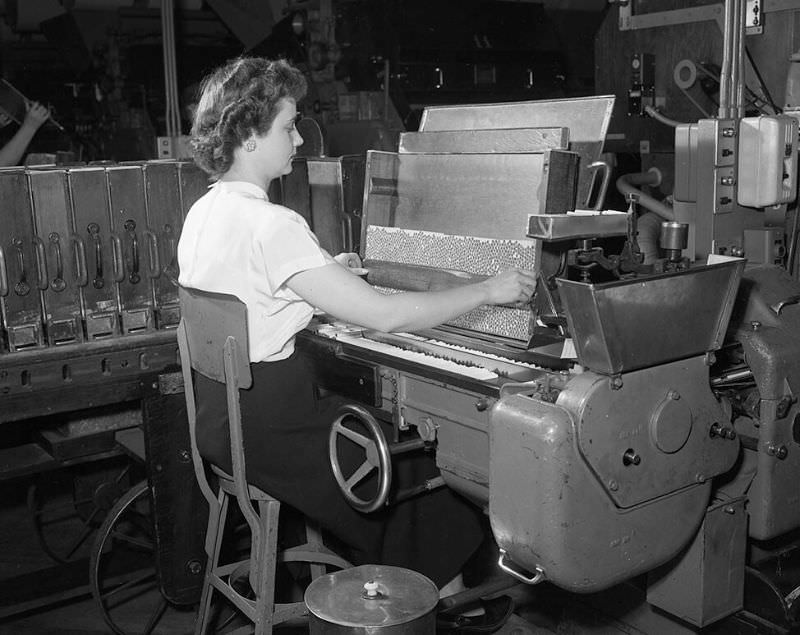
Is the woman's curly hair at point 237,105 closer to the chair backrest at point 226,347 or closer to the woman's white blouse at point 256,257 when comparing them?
the woman's white blouse at point 256,257

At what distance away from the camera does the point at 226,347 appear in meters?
2.05

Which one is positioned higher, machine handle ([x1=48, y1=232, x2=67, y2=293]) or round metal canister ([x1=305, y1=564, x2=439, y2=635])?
machine handle ([x1=48, y1=232, x2=67, y2=293])

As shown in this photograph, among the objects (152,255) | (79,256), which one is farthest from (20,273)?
(152,255)

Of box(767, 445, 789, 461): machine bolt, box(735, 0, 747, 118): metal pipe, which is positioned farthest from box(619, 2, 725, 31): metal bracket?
box(767, 445, 789, 461): machine bolt

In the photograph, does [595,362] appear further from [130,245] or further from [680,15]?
[680,15]

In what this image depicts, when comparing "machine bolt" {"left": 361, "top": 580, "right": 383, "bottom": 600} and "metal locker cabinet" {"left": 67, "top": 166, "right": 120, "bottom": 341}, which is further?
"metal locker cabinet" {"left": 67, "top": 166, "right": 120, "bottom": 341}

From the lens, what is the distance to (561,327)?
2.03 metres

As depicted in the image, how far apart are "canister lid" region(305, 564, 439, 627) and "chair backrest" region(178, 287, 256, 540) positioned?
→ 0.83 feet

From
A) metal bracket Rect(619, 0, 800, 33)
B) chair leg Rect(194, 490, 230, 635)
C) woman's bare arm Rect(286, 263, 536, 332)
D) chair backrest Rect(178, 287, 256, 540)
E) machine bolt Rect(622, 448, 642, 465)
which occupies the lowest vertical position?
chair leg Rect(194, 490, 230, 635)

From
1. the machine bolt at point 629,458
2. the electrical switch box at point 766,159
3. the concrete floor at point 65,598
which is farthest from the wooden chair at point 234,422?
the electrical switch box at point 766,159

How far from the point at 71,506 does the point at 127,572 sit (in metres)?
1.03

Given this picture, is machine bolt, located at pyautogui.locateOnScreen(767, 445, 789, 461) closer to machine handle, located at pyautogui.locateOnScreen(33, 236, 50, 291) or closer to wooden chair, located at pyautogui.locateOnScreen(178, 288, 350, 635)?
wooden chair, located at pyautogui.locateOnScreen(178, 288, 350, 635)

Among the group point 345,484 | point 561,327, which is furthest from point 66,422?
point 561,327

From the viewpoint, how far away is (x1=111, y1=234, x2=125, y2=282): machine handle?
2707mm
